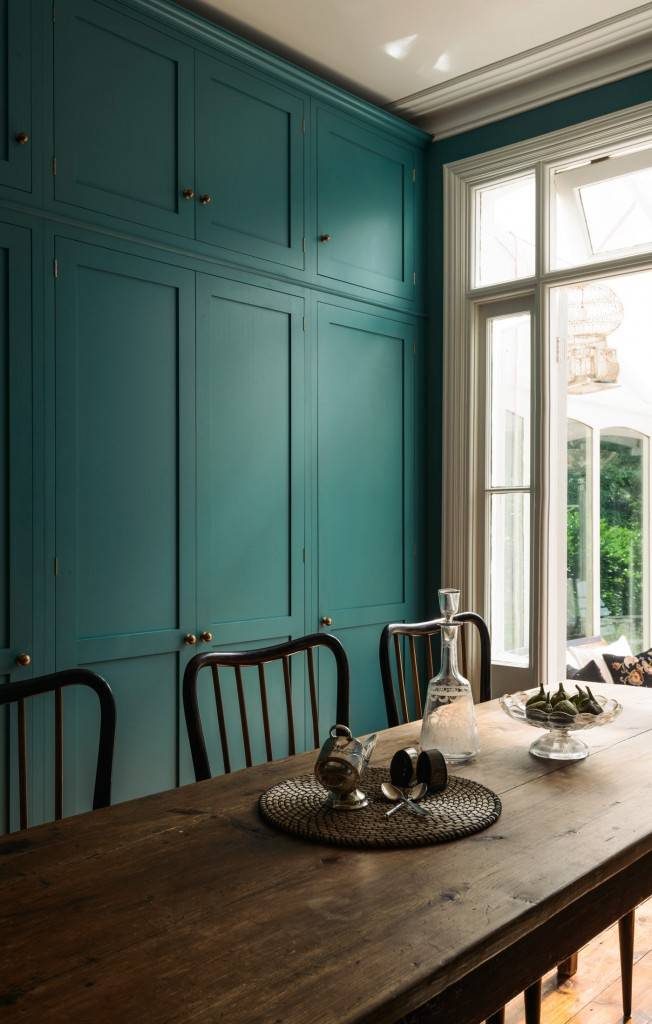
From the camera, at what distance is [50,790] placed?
2326 millimetres

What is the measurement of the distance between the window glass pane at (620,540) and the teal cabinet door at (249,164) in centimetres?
374

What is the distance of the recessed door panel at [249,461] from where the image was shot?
273cm

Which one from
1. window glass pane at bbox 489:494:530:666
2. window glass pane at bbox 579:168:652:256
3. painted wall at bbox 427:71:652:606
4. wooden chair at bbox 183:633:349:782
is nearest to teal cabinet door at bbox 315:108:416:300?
painted wall at bbox 427:71:652:606

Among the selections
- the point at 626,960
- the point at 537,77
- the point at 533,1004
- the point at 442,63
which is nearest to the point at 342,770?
the point at 533,1004

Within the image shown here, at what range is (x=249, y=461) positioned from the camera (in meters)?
2.86

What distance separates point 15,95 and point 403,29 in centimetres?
136

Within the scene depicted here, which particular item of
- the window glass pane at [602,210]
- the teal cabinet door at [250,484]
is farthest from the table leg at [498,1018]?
the window glass pane at [602,210]

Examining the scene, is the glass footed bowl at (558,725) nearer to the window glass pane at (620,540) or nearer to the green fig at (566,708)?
the green fig at (566,708)

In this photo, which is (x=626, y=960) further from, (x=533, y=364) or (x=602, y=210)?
(x=602, y=210)

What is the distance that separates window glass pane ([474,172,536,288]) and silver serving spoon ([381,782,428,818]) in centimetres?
248

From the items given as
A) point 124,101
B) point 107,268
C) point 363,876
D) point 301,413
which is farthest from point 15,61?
point 363,876

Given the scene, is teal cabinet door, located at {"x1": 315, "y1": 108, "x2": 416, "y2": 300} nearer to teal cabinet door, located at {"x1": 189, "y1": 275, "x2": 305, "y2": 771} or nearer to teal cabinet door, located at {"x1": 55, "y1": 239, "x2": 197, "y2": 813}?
teal cabinet door, located at {"x1": 189, "y1": 275, "x2": 305, "y2": 771}

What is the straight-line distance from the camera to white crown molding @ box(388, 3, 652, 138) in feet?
9.60

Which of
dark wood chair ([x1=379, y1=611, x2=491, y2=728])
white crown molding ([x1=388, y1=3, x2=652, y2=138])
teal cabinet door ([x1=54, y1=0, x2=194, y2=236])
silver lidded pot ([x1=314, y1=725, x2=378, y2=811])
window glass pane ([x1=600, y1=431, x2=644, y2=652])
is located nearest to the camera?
silver lidded pot ([x1=314, y1=725, x2=378, y2=811])
